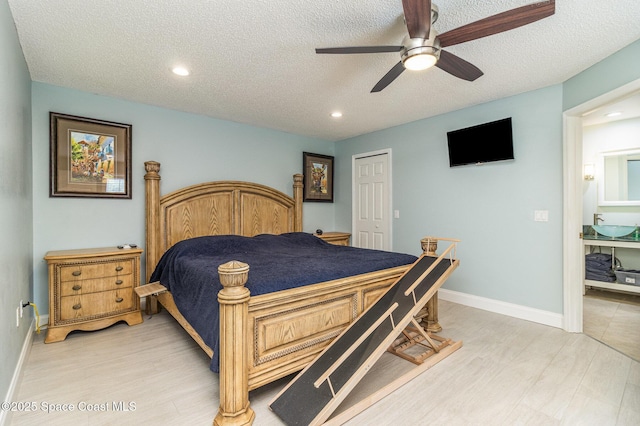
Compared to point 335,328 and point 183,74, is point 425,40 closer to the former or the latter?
point 335,328

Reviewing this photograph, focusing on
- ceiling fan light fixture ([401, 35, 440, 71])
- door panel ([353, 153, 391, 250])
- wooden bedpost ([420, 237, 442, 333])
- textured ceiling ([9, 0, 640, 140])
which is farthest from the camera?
door panel ([353, 153, 391, 250])

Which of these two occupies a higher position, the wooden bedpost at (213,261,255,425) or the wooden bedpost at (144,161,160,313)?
the wooden bedpost at (144,161,160,313)

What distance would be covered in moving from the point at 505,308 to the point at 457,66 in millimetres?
2881

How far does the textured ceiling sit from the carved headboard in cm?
111

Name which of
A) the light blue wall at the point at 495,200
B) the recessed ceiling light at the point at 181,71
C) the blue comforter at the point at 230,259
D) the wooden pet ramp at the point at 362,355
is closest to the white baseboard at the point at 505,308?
the light blue wall at the point at 495,200

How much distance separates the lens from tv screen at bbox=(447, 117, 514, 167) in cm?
348

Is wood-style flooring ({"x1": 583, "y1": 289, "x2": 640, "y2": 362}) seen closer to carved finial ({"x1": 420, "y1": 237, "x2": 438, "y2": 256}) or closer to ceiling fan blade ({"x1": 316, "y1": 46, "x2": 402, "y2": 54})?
carved finial ({"x1": 420, "y1": 237, "x2": 438, "y2": 256})

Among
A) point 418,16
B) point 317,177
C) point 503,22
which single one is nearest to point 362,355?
point 418,16

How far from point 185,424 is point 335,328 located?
1.10 metres

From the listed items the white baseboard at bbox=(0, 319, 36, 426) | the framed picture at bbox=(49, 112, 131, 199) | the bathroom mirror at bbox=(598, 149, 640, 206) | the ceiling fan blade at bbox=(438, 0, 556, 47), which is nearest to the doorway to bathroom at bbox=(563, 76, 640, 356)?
the ceiling fan blade at bbox=(438, 0, 556, 47)

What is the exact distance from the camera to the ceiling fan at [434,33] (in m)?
1.57

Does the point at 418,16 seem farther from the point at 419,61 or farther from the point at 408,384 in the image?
the point at 408,384

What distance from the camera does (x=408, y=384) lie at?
2096 millimetres

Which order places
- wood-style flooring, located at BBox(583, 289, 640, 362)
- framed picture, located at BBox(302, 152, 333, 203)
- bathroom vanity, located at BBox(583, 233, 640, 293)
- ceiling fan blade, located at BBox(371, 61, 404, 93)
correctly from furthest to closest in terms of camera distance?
framed picture, located at BBox(302, 152, 333, 203) < bathroom vanity, located at BBox(583, 233, 640, 293) < wood-style flooring, located at BBox(583, 289, 640, 362) < ceiling fan blade, located at BBox(371, 61, 404, 93)
